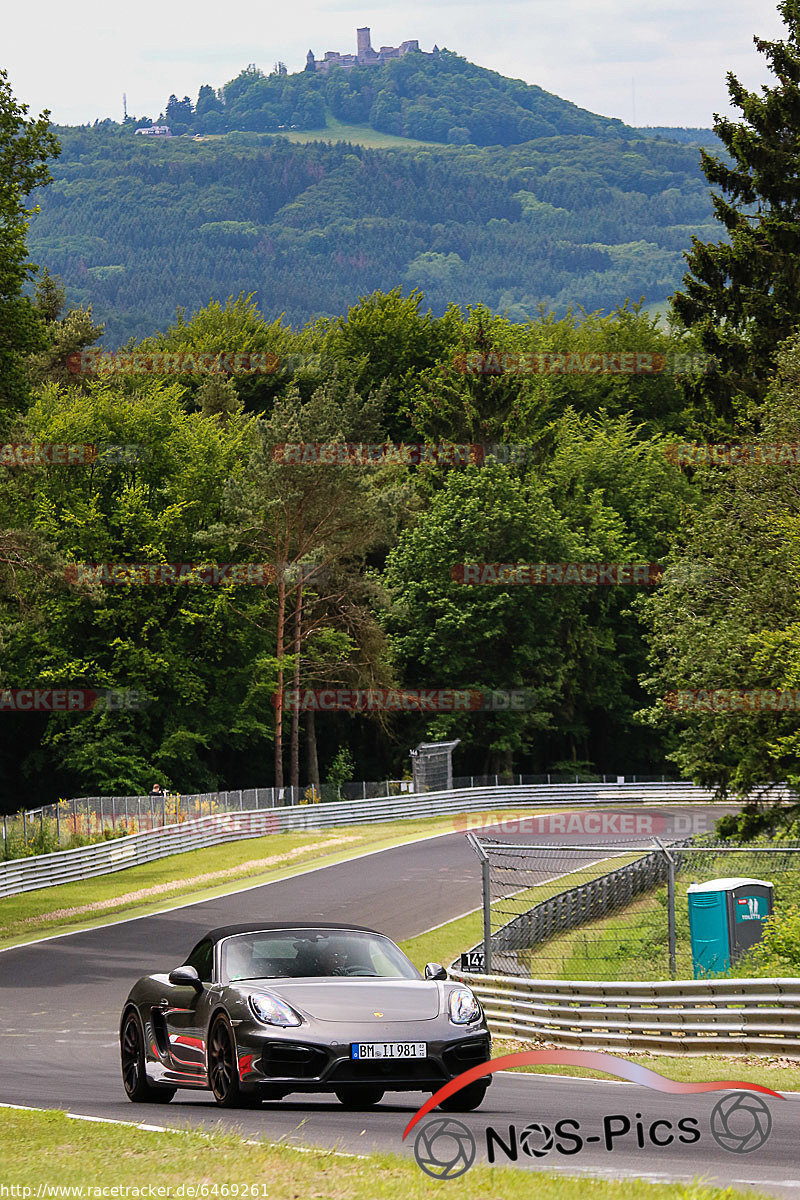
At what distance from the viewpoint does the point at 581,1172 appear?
25.8 feet

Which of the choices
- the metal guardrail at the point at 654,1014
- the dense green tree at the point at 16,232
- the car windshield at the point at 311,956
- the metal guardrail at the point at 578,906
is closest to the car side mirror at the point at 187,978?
the car windshield at the point at 311,956

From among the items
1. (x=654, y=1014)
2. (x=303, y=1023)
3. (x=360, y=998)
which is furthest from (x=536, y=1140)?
(x=654, y=1014)

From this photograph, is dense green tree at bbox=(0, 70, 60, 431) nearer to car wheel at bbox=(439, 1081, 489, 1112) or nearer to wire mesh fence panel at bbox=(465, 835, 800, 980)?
wire mesh fence panel at bbox=(465, 835, 800, 980)

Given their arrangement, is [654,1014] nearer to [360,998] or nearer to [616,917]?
[360,998]

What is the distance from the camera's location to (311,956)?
10.8 metres

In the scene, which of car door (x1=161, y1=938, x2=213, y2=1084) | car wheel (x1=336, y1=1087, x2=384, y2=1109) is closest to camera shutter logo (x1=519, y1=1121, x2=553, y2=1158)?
car wheel (x1=336, y1=1087, x2=384, y2=1109)

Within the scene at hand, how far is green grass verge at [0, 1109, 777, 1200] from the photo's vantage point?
7070mm

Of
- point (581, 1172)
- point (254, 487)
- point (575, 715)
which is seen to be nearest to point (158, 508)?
point (254, 487)

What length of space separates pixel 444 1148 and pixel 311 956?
246cm

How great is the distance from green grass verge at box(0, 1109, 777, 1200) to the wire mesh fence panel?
7.93 metres

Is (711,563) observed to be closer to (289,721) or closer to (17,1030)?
(17,1030)

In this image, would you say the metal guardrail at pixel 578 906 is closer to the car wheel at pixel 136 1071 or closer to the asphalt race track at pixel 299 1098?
the asphalt race track at pixel 299 1098

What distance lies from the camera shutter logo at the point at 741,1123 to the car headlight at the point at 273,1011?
2.72 m

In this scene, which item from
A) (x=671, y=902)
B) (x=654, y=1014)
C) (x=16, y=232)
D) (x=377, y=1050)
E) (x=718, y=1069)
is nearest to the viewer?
(x=377, y=1050)
